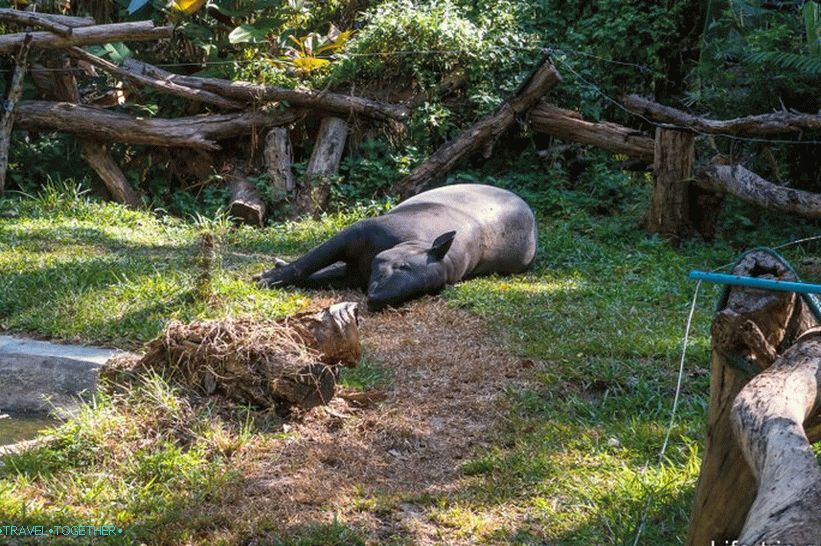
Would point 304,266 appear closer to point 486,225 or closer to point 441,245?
point 441,245

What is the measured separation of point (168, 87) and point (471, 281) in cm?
517

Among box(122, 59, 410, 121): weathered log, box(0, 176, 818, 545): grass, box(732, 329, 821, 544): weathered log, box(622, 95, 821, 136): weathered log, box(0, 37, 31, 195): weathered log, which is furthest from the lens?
box(122, 59, 410, 121): weathered log

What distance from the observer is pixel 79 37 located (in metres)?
11.1

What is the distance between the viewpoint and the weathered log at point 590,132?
11.9 metres

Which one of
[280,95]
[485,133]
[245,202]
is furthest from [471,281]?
[280,95]

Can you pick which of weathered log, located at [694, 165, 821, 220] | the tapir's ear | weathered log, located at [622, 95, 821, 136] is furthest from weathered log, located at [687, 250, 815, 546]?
weathered log, located at [622, 95, 821, 136]

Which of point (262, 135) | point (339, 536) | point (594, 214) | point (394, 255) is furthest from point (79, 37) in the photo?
point (339, 536)

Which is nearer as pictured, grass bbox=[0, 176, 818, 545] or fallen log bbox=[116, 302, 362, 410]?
grass bbox=[0, 176, 818, 545]

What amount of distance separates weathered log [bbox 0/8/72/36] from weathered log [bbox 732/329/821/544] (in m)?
9.75

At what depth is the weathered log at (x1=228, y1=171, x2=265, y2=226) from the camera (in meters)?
11.4

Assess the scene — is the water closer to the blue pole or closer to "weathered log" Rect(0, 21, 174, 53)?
the blue pole

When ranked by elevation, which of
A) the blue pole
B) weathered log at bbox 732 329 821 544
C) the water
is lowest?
the water

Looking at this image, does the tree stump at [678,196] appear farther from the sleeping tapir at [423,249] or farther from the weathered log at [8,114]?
the weathered log at [8,114]

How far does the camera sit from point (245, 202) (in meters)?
11.7
